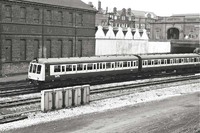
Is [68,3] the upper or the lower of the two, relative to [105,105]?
upper

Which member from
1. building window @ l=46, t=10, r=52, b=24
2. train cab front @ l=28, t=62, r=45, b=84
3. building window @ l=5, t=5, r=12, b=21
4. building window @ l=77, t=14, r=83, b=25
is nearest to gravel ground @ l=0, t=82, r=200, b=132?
train cab front @ l=28, t=62, r=45, b=84

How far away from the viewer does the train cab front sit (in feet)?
79.0

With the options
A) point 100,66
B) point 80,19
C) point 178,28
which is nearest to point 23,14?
point 80,19

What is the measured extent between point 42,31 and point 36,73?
454 inches

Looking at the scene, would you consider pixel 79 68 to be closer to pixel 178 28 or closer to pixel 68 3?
pixel 68 3

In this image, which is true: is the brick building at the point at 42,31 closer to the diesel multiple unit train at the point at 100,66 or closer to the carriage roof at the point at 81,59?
the diesel multiple unit train at the point at 100,66

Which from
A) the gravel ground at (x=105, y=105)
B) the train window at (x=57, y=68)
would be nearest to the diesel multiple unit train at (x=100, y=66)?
the train window at (x=57, y=68)

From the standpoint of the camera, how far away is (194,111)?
20000 millimetres

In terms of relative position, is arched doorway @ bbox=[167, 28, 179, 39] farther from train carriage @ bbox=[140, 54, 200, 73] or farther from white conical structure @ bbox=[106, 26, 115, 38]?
train carriage @ bbox=[140, 54, 200, 73]

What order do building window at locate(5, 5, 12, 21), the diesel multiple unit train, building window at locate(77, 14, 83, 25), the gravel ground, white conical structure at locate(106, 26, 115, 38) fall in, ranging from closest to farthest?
the gravel ground
the diesel multiple unit train
building window at locate(5, 5, 12, 21)
building window at locate(77, 14, 83, 25)
white conical structure at locate(106, 26, 115, 38)

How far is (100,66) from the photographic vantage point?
2877 cm

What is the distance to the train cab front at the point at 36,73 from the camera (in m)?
24.1

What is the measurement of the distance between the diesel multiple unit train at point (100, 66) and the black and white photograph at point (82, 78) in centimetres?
8

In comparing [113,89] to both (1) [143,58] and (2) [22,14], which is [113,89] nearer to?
(1) [143,58]
